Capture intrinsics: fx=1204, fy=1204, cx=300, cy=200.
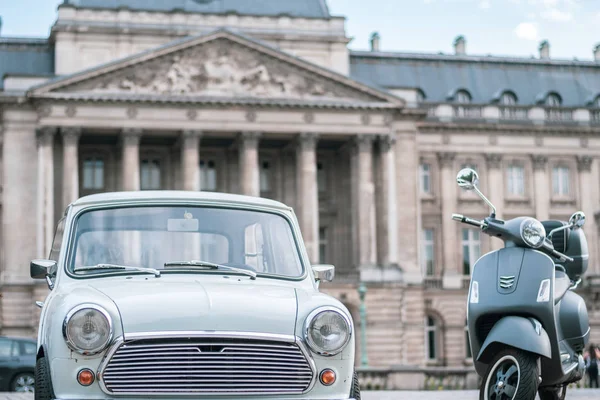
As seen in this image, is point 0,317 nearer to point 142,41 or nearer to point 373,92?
point 142,41

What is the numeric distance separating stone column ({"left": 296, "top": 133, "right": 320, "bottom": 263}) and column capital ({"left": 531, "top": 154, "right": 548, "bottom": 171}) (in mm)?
13254

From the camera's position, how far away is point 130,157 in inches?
2176

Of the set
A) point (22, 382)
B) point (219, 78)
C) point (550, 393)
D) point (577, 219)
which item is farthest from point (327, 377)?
point (219, 78)

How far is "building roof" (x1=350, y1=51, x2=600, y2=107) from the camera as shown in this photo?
2574 inches

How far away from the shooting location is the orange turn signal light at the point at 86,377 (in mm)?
8844

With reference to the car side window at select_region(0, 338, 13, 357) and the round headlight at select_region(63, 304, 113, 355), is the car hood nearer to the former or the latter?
the round headlight at select_region(63, 304, 113, 355)

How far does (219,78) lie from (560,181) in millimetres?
20418

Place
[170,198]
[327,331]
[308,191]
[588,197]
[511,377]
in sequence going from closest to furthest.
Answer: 1. [327,331]
2. [170,198]
3. [511,377]
4. [308,191]
5. [588,197]

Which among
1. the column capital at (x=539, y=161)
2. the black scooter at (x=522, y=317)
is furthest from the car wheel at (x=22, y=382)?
the column capital at (x=539, y=161)

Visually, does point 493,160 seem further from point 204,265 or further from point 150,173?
point 204,265

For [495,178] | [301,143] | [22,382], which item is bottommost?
[22,382]

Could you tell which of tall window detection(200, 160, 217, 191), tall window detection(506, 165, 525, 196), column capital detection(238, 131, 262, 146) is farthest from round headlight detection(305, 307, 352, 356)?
tall window detection(506, 165, 525, 196)

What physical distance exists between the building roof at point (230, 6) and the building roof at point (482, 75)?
162 inches

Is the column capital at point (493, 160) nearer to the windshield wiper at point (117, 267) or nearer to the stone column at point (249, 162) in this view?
the stone column at point (249, 162)
